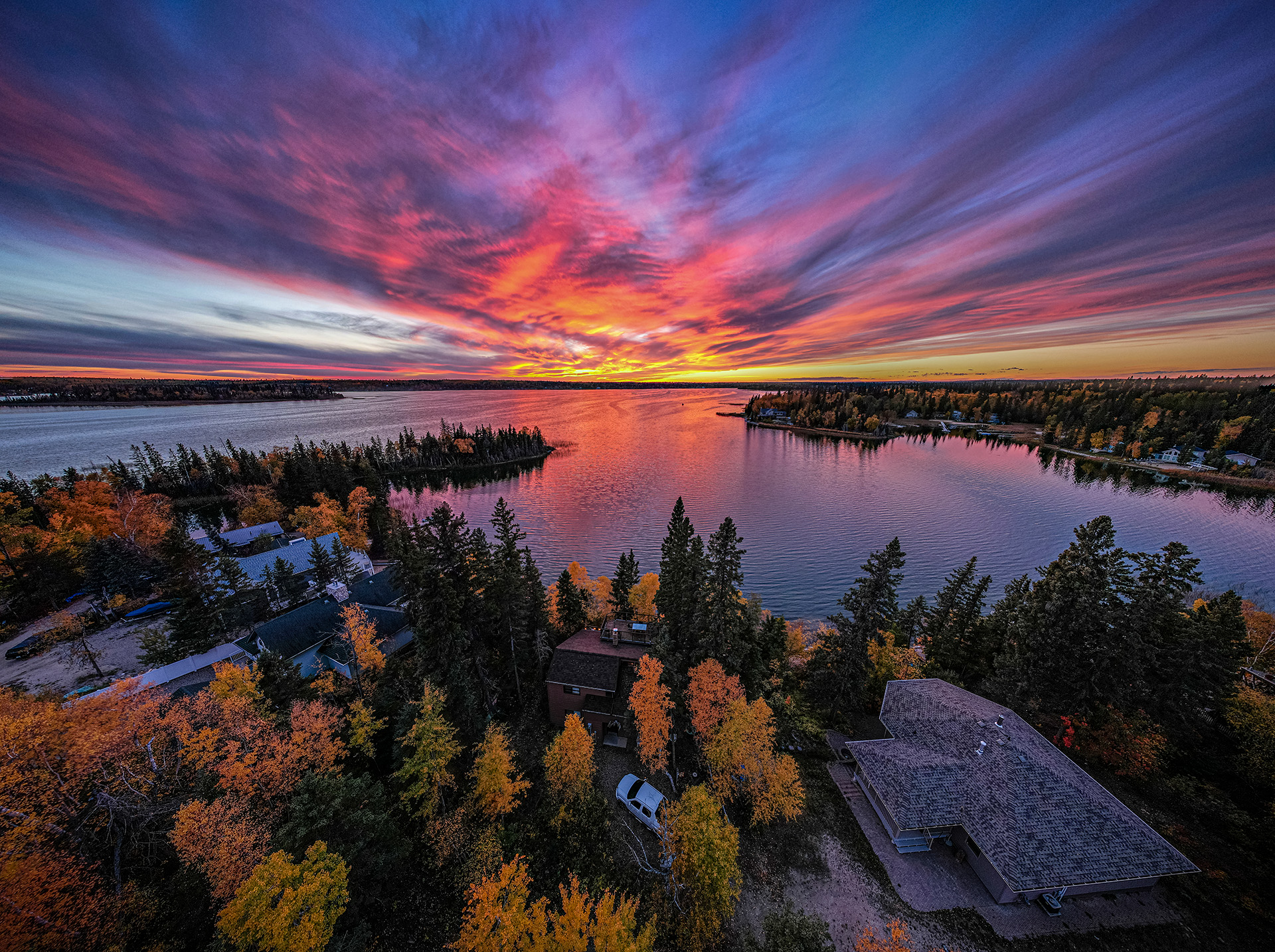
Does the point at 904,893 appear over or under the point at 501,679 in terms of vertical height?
under

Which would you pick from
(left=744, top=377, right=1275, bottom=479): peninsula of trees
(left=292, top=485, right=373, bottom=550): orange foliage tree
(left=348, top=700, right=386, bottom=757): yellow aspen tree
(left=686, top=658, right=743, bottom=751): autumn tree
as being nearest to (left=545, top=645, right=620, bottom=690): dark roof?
(left=686, top=658, right=743, bottom=751): autumn tree

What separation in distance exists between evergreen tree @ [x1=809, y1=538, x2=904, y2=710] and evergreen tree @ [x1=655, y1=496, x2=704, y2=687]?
9.68 metres

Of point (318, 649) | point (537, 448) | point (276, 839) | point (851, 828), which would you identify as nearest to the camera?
point (276, 839)

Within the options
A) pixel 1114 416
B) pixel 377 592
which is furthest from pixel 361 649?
pixel 1114 416

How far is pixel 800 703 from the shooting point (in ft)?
93.7

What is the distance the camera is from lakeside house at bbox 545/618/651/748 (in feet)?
89.1

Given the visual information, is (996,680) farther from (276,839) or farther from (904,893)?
(276,839)

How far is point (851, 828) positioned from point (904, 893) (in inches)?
123

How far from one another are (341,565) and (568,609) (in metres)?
31.5

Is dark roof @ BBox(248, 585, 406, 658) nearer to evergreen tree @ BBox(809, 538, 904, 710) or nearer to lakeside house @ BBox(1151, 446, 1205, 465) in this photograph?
evergreen tree @ BBox(809, 538, 904, 710)

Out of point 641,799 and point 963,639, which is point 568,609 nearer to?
point 641,799

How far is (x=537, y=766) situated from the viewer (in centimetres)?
2612

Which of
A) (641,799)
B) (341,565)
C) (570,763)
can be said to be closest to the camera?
(570,763)

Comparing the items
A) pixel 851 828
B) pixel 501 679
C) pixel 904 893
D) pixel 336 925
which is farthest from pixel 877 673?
pixel 336 925
